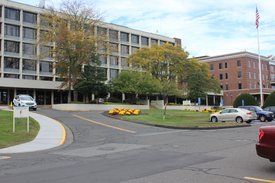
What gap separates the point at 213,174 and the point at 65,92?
66.8 meters

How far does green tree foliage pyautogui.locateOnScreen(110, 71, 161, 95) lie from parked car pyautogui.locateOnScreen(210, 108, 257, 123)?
86.1 ft

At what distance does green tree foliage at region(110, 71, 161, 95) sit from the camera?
190 ft

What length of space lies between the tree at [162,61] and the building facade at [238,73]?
41560mm

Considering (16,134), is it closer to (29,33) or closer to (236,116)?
(236,116)

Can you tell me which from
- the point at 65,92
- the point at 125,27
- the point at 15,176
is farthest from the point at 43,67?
the point at 15,176

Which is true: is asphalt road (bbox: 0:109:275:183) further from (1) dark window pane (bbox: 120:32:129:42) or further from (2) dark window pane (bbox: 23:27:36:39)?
(1) dark window pane (bbox: 120:32:129:42)

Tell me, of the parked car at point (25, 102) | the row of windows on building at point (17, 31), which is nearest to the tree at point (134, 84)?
the parked car at point (25, 102)

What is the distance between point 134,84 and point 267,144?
49.8 meters

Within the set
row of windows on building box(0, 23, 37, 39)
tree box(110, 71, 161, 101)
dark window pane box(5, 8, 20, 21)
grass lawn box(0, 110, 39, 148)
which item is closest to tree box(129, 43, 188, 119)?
tree box(110, 71, 161, 101)

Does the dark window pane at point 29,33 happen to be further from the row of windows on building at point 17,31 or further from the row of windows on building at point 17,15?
the row of windows on building at point 17,15

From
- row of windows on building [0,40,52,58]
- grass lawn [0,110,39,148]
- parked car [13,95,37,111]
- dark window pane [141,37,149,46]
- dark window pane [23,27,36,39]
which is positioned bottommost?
grass lawn [0,110,39,148]

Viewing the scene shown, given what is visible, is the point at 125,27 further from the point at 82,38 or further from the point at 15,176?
the point at 15,176

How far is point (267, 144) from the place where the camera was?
8.52 m

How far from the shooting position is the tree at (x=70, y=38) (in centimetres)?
4984
